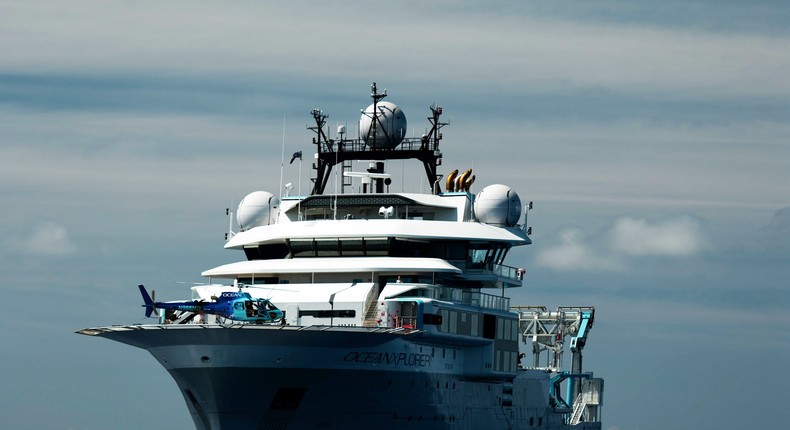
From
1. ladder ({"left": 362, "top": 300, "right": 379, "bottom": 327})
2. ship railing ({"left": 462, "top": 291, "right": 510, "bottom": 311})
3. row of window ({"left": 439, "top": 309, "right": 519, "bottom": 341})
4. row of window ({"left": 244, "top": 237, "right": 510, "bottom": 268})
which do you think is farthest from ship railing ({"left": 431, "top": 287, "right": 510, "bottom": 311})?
ladder ({"left": 362, "top": 300, "right": 379, "bottom": 327})

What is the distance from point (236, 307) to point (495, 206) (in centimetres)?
1686

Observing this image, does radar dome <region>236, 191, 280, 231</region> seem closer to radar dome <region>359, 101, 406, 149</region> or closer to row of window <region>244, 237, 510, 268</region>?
row of window <region>244, 237, 510, 268</region>

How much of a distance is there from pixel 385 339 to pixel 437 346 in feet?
16.4

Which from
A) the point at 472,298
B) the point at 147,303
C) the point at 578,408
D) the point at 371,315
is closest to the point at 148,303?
the point at 147,303

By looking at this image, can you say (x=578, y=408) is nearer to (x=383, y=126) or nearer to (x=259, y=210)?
(x=383, y=126)

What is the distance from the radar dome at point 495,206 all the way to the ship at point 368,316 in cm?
7

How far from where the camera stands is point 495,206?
7038cm

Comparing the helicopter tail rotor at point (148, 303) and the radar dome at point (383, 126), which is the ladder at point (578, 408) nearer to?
the radar dome at point (383, 126)

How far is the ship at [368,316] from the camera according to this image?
58250mm

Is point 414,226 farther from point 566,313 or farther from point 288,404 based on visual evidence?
point 566,313

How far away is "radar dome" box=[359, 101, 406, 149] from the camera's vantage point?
247 ft

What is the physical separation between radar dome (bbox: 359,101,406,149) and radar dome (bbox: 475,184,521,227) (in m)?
6.99

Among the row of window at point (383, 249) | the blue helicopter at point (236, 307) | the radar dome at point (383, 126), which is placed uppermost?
the radar dome at point (383, 126)

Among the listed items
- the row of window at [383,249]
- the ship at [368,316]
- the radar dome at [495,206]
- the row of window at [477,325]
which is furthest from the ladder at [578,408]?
the radar dome at [495,206]
